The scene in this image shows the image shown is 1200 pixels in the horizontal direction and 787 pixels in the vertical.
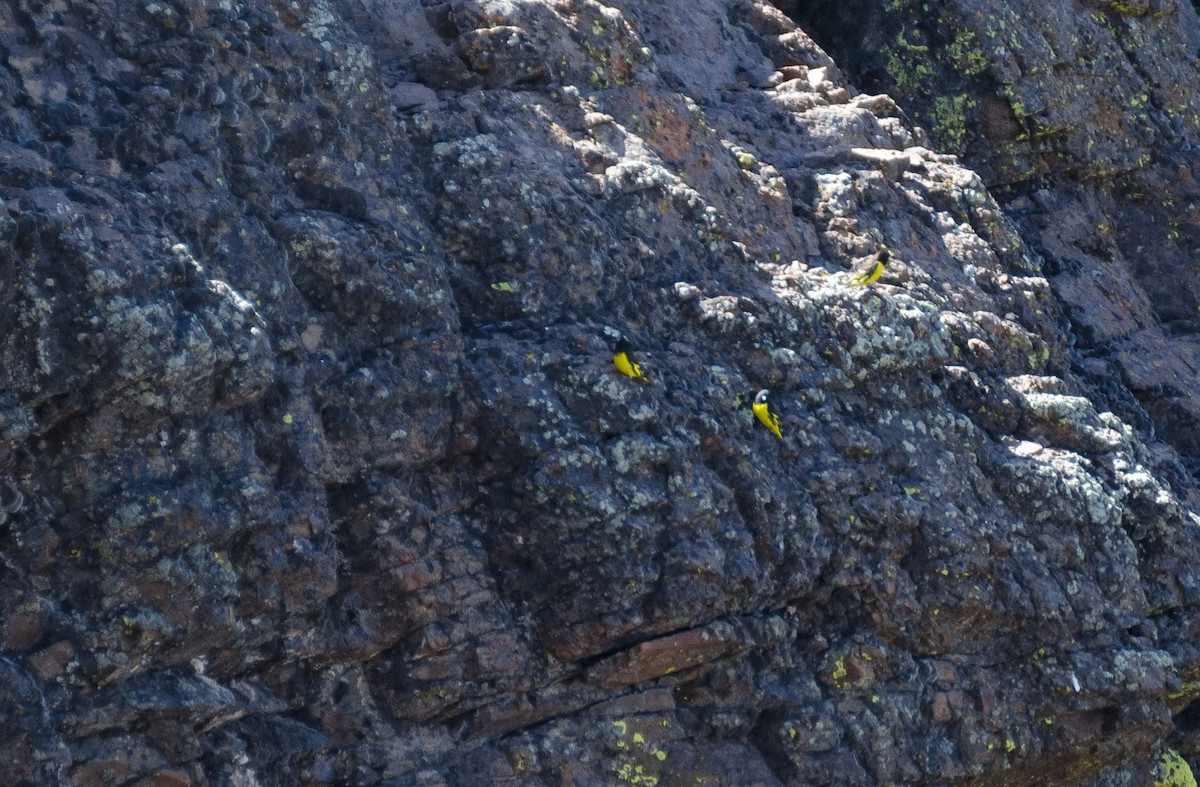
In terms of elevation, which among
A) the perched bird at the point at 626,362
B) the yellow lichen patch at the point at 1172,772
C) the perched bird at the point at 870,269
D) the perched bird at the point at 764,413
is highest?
the perched bird at the point at 626,362

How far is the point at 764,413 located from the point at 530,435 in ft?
4.68

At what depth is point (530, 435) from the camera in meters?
7.15

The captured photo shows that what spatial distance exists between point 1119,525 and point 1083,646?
82cm

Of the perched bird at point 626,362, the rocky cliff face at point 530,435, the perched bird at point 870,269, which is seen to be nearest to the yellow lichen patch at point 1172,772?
the rocky cliff face at point 530,435

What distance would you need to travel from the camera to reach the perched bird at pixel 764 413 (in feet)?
25.9

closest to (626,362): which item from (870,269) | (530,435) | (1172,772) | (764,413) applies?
(530,435)

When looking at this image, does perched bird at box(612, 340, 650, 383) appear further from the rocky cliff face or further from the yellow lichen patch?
the yellow lichen patch

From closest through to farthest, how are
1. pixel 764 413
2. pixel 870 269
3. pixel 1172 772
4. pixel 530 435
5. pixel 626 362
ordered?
pixel 530 435 → pixel 626 362 → pixel 764 413 → pixel 870 269 → pixel 1172 772

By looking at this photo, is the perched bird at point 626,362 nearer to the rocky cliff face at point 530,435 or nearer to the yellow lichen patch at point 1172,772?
the rocky cliff face at point 530,435

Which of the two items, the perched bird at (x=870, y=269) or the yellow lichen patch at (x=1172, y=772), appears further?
the yellow lichen patch at (x=1172, y=772)

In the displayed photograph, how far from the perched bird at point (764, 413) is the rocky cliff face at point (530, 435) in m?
0.08

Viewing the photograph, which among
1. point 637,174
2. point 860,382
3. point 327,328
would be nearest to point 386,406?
point 327,328

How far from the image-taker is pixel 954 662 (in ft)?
27.2

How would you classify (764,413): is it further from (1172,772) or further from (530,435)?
(1172,772)
